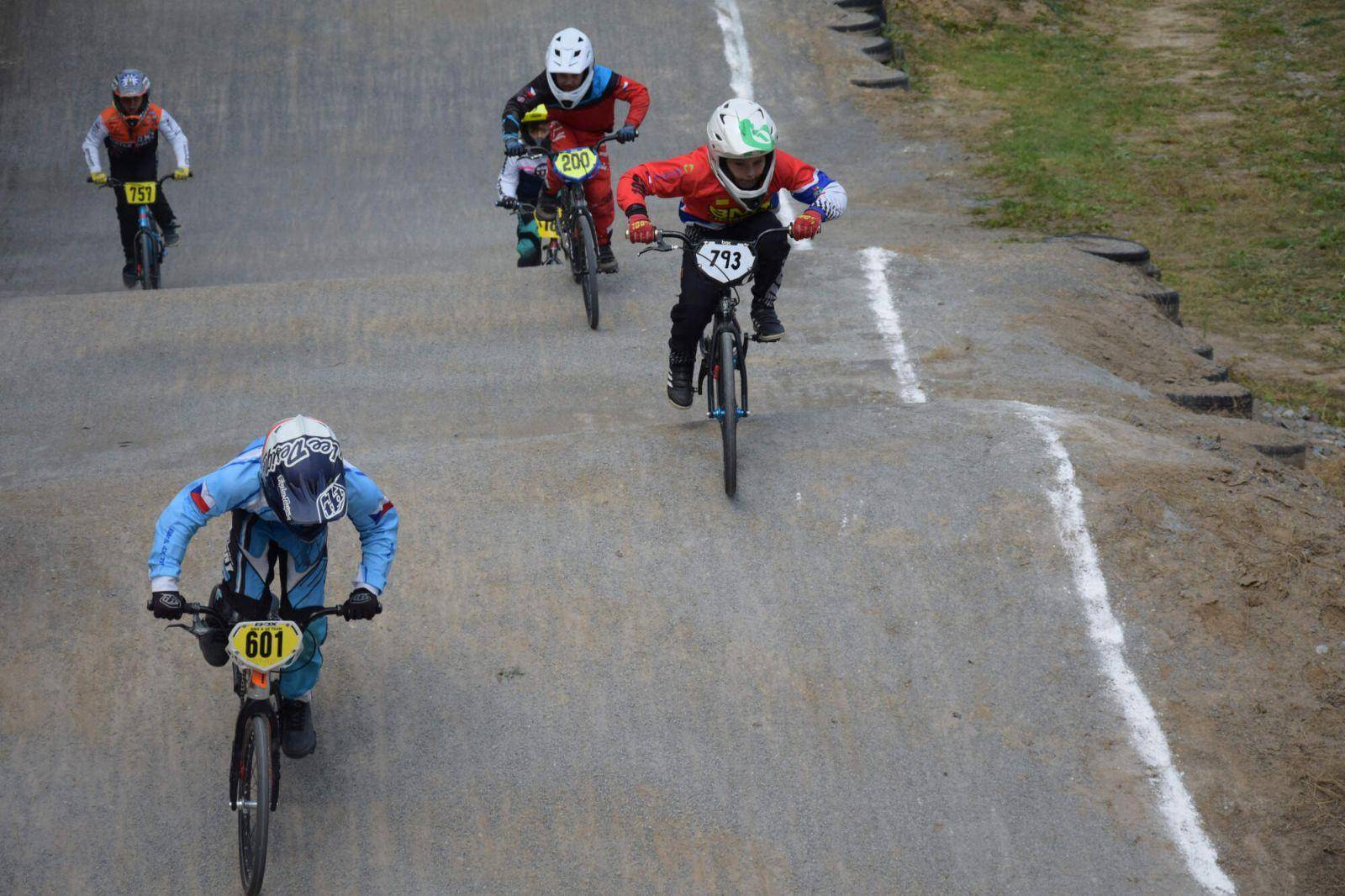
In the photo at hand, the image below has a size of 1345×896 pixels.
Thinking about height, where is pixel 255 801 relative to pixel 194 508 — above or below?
below

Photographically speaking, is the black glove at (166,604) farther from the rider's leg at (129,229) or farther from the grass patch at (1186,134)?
the grass patch at (1186,134)

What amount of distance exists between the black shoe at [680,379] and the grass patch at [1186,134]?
619cm

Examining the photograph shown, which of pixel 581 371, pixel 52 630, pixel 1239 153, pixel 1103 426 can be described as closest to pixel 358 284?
pixel 581 371

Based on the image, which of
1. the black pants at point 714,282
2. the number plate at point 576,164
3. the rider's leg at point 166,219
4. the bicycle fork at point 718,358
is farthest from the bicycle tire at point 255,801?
the rider's leg at point 166,219

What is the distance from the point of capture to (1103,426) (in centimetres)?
762

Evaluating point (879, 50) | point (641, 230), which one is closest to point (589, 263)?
point (641, 230)

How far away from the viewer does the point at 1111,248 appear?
37.3 ft

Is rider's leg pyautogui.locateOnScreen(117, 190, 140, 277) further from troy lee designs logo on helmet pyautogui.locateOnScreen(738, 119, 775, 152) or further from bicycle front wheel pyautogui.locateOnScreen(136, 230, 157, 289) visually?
troy lee designs logo on helmet pyautogui.locateOnScreen(738, 119, 775, 152)

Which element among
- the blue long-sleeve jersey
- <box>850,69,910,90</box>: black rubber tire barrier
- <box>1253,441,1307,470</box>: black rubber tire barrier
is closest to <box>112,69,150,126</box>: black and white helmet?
the blue long-sleeve jersey

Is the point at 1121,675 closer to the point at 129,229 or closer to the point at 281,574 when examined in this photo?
the point at 281,574

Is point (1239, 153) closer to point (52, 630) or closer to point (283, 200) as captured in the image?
point (283, 200)

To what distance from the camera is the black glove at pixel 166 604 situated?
180 inches

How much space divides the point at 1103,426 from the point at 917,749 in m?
2.97

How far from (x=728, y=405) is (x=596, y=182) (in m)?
4.18
